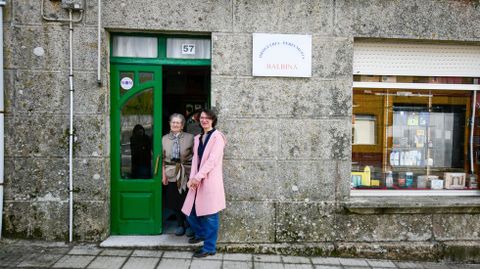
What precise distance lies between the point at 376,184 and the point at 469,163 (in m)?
1.56

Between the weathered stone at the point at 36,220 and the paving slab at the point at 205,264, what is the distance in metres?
1.84

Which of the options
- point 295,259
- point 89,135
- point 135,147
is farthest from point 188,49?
point 295,259

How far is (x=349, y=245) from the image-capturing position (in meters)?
4.84

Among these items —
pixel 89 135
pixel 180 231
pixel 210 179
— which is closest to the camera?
pixel 210 179

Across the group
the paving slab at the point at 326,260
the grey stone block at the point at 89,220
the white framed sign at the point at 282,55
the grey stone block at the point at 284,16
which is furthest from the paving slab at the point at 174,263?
the grey stone block at the point at 284,16

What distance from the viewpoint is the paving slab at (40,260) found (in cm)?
415

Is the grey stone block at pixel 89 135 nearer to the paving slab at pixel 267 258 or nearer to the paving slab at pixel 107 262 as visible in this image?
the paving slab at pixel 107 262

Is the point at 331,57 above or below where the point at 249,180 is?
above

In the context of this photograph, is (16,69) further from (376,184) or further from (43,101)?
(376,184)

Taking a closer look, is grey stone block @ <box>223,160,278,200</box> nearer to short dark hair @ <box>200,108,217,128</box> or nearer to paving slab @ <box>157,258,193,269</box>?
short dark hair @ <box>200,108,217,128</box>

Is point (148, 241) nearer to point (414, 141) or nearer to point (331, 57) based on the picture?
point (331, 57)

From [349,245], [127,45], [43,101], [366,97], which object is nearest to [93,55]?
[127,45]

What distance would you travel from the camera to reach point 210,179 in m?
4.40

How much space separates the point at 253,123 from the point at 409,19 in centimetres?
262
